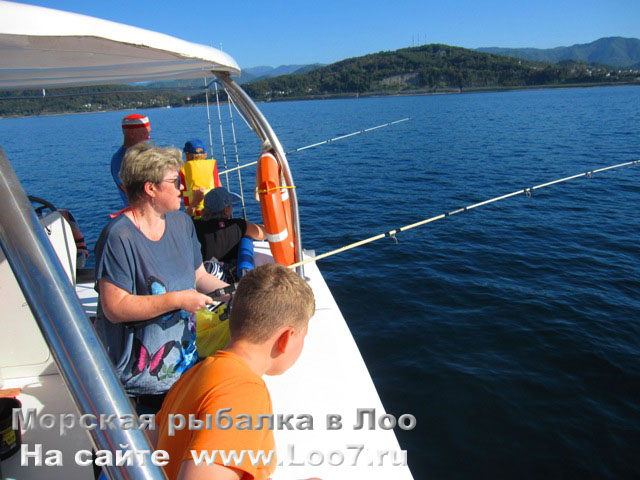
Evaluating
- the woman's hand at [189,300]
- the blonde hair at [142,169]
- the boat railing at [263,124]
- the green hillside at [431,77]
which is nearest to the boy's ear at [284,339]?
the woman's hand at [189,300]

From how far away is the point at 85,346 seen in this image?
571 millimetres

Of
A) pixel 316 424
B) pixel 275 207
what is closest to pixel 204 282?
pixel 316 424

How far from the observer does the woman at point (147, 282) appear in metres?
1.74

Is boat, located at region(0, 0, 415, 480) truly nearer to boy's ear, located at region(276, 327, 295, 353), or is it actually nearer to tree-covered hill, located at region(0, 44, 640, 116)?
boy's ear, located at region(276, 327, 295, 353)

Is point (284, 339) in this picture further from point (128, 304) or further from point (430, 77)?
point (430, 77)

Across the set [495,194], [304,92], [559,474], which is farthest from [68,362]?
[304,92]

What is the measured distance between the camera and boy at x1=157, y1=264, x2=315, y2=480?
3.25 ft

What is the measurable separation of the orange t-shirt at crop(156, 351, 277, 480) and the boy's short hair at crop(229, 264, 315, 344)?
0.30 ft

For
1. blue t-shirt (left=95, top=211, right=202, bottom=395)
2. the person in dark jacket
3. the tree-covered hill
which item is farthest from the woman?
the tree-covered hill

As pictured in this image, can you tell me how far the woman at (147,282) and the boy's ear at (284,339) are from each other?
725mm

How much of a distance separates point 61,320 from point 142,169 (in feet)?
4.63

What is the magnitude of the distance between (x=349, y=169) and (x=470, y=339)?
14078 mm

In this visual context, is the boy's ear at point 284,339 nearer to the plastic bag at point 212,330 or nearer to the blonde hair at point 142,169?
the blonde hair at point 142,169

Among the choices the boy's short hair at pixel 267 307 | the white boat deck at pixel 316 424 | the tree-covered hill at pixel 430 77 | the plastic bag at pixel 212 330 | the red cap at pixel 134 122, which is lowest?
the white boat deck at pixel 316 424
